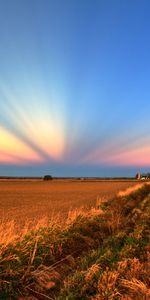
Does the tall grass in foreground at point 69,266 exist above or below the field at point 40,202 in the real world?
below

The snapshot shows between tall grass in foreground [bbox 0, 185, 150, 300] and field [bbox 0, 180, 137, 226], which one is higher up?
field [bbox 0, 180, 137, 226]

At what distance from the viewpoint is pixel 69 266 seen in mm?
10609

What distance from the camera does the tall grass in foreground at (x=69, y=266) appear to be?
25.5 feet

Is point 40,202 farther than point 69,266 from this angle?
Yes

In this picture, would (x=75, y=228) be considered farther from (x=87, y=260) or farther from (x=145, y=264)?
(x=145, y=264)

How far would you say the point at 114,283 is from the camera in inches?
307

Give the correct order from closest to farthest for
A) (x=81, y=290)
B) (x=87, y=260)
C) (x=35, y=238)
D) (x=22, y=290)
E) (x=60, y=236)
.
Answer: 1. (x=81, y=290)
2. (x=22, y=290)
3. (x=87, y=260)
4. (x=35, y=238)
5. (x=60, y=236)

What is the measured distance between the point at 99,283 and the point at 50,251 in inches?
160

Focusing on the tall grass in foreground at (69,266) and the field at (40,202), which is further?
the field at (40,202)

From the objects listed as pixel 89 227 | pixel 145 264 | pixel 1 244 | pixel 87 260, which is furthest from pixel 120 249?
pixel 89 227

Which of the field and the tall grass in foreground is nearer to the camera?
the tall grass in foreground

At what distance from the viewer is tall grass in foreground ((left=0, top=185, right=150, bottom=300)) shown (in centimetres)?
776

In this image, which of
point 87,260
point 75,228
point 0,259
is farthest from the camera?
point 75,228

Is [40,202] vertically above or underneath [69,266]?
above
